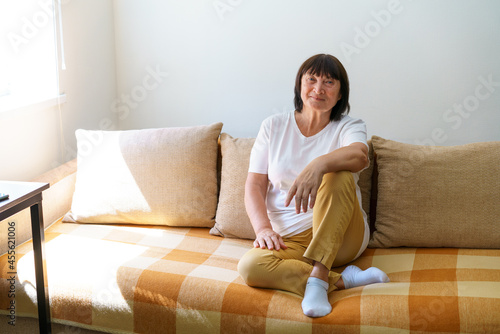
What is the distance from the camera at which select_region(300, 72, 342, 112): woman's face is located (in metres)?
1.97

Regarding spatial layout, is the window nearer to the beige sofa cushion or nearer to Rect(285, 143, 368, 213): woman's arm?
the beige sofa cushion

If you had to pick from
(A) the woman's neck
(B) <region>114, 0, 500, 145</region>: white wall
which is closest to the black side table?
(A) the woman's neck

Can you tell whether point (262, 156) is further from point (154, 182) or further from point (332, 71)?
point (154, 182)

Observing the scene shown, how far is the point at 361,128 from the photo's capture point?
1987 millimetres

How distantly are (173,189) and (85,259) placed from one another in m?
0.49

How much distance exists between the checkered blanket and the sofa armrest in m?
0.08

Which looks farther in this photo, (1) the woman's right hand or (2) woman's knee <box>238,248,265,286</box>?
(1) the woman's right hand

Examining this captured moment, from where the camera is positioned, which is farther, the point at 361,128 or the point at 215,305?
the point at 361,128

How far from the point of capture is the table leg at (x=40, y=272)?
182cm

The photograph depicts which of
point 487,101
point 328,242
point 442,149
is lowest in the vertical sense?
point 328,242

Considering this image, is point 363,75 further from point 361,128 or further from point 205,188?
point 205,188

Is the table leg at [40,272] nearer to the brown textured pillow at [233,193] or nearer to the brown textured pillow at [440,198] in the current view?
the brown textured pillow at [233,193]

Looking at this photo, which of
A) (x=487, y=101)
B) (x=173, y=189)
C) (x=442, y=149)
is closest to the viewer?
(x=442, y=149)

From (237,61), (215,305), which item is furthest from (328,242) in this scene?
(237,61)
